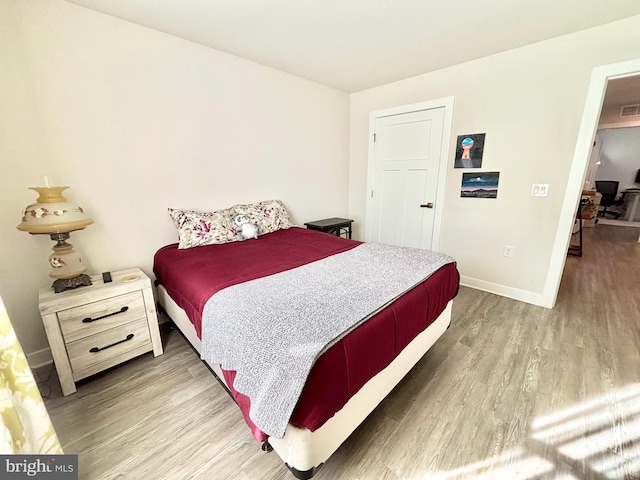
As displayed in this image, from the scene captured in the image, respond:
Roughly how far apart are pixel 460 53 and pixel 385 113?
1.04 meters

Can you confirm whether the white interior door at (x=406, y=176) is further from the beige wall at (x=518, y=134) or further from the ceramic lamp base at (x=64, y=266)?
the ceramic lamp base at (x=64, y=266)

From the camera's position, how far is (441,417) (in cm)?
147

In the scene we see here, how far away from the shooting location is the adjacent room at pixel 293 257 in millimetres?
1209

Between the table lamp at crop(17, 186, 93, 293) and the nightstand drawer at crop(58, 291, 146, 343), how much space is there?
7.9 inches

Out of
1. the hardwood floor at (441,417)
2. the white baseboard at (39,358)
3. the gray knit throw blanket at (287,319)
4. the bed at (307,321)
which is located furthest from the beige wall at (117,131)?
the gray knit throw blanket at (287,319)

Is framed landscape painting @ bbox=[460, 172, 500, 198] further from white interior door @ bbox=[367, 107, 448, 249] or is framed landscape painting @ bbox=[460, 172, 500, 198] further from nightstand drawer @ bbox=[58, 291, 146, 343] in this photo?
nightstand drawer @ bbox=[58, 291, 146, 343]

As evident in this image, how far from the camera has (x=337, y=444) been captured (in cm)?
115

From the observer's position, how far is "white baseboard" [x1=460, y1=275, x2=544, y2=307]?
2.67 metres

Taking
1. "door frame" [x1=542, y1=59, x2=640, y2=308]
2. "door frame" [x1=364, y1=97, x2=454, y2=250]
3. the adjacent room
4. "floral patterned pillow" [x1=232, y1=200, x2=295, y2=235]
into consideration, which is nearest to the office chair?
the adjacent room

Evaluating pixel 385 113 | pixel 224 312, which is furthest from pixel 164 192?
pixel 385 113

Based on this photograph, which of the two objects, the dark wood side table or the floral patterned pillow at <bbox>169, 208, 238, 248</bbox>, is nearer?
the floral patterned pillow at <bbox>169, 208, 238, 248</bbox>

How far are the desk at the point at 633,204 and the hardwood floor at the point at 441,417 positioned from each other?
6.55 meters

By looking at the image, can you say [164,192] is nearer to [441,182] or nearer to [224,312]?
[224,312]

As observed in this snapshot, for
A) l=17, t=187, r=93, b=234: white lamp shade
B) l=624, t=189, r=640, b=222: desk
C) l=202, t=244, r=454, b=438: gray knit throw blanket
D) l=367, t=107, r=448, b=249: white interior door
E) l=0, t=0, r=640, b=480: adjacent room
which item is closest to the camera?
l=202, t=244, r=454, b=438: gray knit throw blanket
